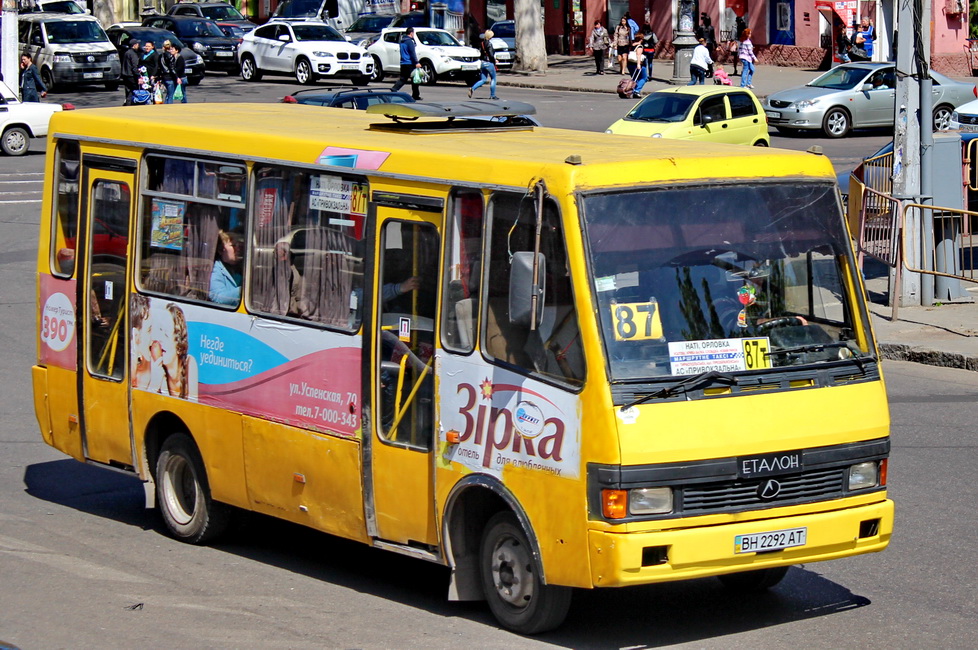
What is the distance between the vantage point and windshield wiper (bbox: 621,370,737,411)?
626cm

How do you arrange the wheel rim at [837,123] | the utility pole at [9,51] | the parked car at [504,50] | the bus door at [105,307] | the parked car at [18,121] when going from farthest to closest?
the parked car at [504,50]
the utility pole at [9,51]
the wheel rim at [837,123]
the parked car at [18,121]
the bus door at [105,307]

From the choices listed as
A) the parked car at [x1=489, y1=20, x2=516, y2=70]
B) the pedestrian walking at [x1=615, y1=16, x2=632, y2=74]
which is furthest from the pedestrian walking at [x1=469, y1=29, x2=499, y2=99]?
the pedestrian walking at [x1=615, y1=16, x2=632, y2=74]

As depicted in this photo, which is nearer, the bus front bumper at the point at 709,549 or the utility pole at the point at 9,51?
the bus front bumper at the point at 709,549

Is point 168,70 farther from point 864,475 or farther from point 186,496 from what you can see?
point 864,475

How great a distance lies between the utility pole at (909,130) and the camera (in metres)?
15.5

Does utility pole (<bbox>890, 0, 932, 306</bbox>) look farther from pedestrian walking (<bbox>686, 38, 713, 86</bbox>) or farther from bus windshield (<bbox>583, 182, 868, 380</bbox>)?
pedestrian walking (<bbox>686, 38, 713, 86</bbox>)

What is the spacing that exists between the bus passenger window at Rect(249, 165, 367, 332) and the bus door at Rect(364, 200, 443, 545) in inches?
9.5

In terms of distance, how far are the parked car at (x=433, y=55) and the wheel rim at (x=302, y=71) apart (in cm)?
197

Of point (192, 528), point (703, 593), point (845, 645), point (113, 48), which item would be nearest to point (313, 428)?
point (192, 528)

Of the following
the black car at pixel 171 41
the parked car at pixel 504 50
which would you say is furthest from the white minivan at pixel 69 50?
the parked car at pixel 504 50

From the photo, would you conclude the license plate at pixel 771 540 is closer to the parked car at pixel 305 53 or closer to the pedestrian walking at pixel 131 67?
the pedestrian walking at pixel 131 67

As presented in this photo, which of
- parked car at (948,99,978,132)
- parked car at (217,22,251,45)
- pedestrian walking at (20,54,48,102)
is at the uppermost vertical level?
parked car at (217,22,251,45)

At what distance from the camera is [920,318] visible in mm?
15398

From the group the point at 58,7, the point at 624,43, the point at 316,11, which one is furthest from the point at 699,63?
the point at 58,7
